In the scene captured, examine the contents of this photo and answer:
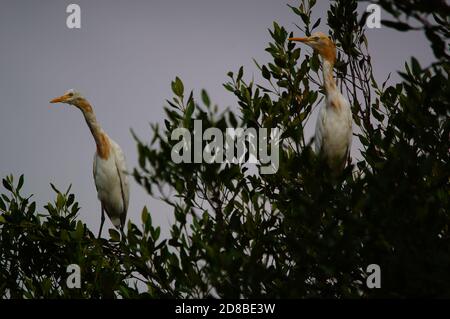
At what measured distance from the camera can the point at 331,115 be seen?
4.87m

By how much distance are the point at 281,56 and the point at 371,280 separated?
2.33m

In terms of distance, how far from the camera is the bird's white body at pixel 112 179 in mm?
6094

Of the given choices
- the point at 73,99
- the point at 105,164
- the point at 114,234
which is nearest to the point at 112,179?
the point at 105,164

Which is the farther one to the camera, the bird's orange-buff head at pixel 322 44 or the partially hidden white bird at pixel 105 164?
the partially hidden white bird at pixel 105 164

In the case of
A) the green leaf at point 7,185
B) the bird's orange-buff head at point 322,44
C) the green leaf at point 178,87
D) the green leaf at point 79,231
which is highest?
the bird's orange-buff head at point 322,44

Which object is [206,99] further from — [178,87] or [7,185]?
[7,185]

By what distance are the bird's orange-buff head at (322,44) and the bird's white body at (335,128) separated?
0.36m

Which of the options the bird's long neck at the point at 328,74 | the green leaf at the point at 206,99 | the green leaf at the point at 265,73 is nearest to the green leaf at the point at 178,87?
the green leaf at the point at 206,99

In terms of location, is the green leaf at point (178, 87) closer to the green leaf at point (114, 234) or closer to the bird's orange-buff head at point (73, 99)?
the green leaf at point (114, 234)

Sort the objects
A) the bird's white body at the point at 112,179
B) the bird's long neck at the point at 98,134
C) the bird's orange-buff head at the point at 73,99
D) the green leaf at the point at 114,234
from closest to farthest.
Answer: the green leaf at the point at 114,234 < the bird's orange-buff head at the point at 73,99 < the bird's long neck at the point at 98,134 < the bird's white body at the point at 112,179

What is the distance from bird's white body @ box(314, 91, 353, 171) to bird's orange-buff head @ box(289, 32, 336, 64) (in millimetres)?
356

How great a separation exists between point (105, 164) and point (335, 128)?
105 inches
